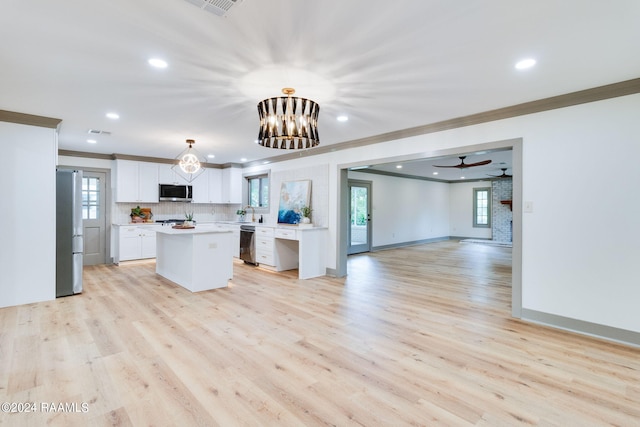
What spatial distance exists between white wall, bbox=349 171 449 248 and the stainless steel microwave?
4.34 metres

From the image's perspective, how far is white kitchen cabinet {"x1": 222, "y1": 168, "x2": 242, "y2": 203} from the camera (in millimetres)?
8258

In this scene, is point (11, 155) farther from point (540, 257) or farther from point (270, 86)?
point (540, 257)

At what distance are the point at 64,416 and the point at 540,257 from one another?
4389 millimetres

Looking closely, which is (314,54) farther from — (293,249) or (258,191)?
(258,191)

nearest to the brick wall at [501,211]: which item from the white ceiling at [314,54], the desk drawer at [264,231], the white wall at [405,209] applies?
the white wall at [405,209]

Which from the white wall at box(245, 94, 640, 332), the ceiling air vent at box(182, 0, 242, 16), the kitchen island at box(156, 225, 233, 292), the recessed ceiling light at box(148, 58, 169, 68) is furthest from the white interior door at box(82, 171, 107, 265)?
the white wall at box(245, 94, 640, 332)

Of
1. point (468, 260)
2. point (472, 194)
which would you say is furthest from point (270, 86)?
point (472, 194)

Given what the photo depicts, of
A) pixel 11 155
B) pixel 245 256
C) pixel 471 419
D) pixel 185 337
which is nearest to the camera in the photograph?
pixel 471 419

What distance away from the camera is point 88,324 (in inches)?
130

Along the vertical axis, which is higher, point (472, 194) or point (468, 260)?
point (472, 194)

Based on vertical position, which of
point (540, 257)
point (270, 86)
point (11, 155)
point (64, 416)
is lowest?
point (64, 416)

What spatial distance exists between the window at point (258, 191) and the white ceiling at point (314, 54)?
4.05 meters

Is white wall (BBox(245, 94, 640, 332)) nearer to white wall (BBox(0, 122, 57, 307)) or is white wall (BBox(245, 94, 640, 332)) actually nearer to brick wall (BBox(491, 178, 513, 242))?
white wall (BBox(0, 122, 57, 307))

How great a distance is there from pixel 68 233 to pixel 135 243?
8.61 feet
